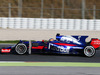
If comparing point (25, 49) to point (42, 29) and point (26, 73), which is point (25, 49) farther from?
point (42, 29)

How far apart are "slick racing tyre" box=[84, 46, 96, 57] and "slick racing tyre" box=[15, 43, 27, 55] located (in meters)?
2.47

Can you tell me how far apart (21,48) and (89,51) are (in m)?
2.77

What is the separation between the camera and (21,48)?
9766 millimetres

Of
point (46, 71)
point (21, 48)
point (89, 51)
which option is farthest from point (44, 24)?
point (46, 71)

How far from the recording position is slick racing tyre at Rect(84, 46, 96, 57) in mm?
9625

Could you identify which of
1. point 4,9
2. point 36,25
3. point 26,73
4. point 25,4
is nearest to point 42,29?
point 36,25

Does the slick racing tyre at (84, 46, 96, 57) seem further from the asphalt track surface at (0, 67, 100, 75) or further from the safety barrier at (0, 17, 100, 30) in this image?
the safety barrier at (0, 17, 100, 30)

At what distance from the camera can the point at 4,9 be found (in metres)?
19.1

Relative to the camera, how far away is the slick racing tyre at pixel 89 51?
9.62 meters

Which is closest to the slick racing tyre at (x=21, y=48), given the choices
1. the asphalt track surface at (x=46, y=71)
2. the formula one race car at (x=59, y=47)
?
the formula one race car at (x=59, y=47)

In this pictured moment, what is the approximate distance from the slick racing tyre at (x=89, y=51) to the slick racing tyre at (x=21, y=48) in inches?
97.1

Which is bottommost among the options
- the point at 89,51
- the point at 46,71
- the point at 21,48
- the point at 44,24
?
the point at 46,71

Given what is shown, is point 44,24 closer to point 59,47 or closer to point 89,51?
point 59,47

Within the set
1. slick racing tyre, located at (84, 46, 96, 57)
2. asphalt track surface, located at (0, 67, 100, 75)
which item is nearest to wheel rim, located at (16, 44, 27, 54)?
slick racing tyre, located at (84, 46, 96, 57)
